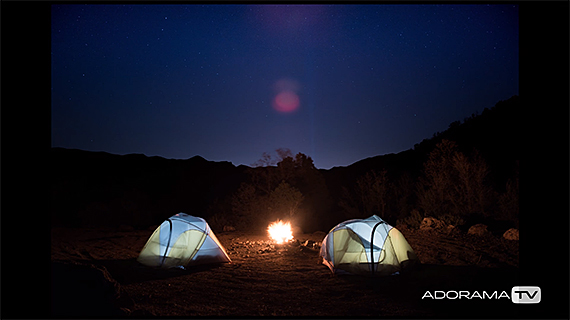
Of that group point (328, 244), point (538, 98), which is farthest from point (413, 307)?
point (538, 98)

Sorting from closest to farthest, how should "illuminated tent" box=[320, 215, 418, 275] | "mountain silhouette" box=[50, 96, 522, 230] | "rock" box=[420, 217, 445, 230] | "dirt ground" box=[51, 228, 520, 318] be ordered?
1. "dirt ground" box=[51, 228, 520, 318]
2. "illuminated tent" box=[320, 215, 418, 275]
3. "rock" box=[420, 217, 445, 230]
4. "mountain silhouette" box=[50, 96, 522, 230]

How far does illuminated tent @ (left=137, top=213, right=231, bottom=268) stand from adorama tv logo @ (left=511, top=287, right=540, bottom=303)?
681cm

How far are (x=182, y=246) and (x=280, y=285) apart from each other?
3178 mm

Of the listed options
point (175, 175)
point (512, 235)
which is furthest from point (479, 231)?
point (175, 175)

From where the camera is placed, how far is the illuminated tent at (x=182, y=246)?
27.4 feet

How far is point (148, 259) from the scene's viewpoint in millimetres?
8469

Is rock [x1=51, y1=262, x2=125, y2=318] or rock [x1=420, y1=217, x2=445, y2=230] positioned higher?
rock [x1=51, y1=262, x2=125, y2=318]

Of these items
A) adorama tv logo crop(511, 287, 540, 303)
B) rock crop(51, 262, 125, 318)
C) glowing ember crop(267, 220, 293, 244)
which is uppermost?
rock crop(51, 262, 125, 318)

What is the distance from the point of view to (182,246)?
852 cm

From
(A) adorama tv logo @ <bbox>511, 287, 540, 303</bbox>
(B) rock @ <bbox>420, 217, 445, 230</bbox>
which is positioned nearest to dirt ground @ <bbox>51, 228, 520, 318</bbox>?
(A) adorama tv logo @ <bbox>511, 287, 540, 303</bbox>

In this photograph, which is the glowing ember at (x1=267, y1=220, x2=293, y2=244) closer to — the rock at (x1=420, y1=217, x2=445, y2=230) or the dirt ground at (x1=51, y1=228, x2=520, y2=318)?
the dirt ground at (x1=51, y1=228, x2=520, y2=318)

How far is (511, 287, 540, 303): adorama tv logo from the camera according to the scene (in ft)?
17.4

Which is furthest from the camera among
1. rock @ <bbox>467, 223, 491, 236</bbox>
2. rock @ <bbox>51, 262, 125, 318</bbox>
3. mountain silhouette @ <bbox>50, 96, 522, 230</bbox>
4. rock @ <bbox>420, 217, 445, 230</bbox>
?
mountain silhouette @ <bbox>50, 96, 522, 230</bbox>

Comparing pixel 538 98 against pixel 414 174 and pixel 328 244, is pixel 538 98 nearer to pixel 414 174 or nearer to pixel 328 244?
pixel 328 244
